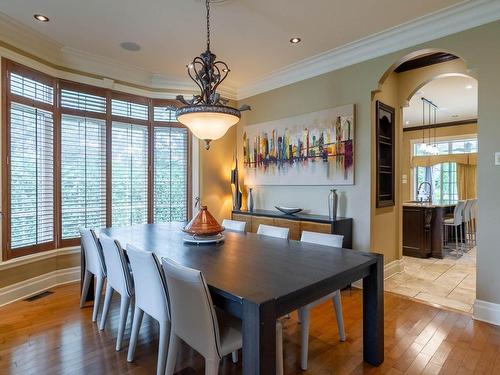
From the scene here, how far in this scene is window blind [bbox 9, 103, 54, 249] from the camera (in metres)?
3.28

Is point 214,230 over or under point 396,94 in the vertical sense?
under

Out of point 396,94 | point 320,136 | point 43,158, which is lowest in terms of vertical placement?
point 43,158

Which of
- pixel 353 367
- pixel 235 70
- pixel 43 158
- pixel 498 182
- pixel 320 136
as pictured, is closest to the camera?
pixel 353 367

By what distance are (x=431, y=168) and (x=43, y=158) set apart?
9058 millimetres

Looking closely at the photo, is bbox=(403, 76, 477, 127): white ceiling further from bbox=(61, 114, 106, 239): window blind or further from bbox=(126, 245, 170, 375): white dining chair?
bbox=(61, 114, 106, 239): window blind

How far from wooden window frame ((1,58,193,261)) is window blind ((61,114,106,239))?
0.18 feet

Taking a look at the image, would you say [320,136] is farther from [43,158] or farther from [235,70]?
[43,158]

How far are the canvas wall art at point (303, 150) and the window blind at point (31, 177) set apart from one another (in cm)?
288

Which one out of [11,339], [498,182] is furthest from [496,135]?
[11,339]

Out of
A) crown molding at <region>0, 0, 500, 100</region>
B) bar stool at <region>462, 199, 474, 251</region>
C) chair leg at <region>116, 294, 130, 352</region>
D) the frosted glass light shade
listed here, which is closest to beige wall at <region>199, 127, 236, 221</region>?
crown molding at <region>0, 0, 500, 100</region>

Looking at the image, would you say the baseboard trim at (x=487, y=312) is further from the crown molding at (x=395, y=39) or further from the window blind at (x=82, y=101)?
the window blind at (x=82, y=101)

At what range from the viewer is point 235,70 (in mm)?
4449

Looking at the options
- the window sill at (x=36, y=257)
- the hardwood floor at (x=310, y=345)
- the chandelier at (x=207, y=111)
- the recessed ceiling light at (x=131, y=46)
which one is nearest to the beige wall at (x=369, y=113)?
the hardwood floor at (x=310, y=345)

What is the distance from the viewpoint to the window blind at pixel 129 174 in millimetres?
→ 4304
